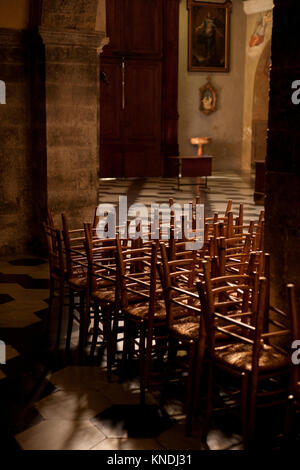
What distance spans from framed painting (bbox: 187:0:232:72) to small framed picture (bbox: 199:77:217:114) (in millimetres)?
474

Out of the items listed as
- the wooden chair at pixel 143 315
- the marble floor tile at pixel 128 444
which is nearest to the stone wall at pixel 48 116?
the wooden chair at pixel 143 315

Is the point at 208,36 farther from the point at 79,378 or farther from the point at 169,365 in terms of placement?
the point at 169,365

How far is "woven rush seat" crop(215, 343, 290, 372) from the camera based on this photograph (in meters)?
3.01

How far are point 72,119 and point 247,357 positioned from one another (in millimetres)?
4926

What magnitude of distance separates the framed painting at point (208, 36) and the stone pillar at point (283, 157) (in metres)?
14.5

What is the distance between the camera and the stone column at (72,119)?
715cm

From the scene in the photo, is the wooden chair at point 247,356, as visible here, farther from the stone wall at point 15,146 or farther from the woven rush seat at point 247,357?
the stone wall at point 15,146

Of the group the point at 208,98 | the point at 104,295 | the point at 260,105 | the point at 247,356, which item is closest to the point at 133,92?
the point at 208,98

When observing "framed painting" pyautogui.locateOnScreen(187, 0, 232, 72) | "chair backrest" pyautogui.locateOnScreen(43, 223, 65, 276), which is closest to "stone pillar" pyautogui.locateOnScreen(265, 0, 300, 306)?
"chair backrest" pyautogui.locateOnScreen(43, 223, 65, 276)

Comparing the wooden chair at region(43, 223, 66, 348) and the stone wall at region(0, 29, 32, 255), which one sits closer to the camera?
the wooden chair at region(43, 223, 66, 348)

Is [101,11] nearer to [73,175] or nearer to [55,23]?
[55,23]

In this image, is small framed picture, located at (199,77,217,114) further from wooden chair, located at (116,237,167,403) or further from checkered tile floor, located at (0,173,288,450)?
wooden chair, located at (116,237,167,403)

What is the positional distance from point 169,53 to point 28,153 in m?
9.60

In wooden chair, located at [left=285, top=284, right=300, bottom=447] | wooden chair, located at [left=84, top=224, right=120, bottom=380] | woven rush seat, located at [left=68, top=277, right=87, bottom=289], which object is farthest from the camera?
woven rush seat, located at [left=68, top=277, right=87, bottom=289]
